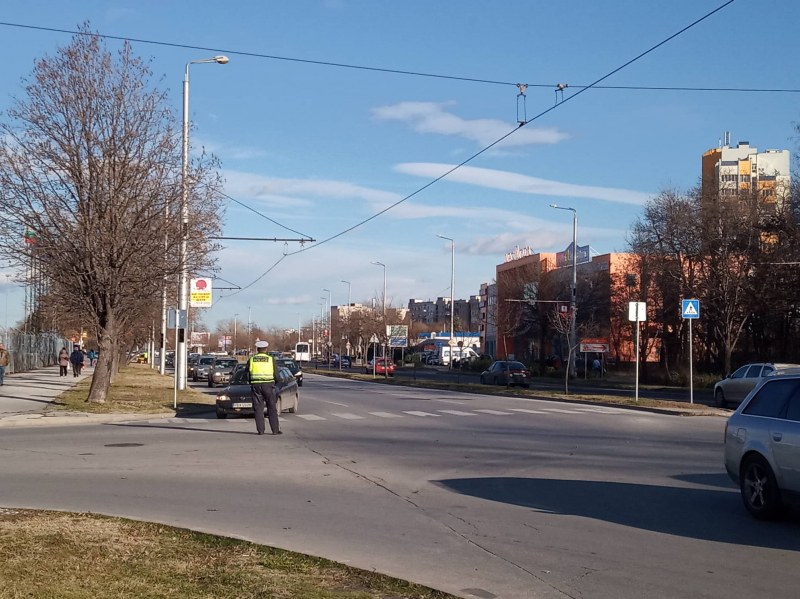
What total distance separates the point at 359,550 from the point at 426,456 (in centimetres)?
728

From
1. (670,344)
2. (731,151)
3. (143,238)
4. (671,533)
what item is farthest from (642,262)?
(731,151)

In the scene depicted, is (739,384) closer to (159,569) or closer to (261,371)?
(261,371)

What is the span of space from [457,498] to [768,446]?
375cm

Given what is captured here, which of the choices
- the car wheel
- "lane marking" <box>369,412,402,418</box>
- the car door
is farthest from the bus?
the car door

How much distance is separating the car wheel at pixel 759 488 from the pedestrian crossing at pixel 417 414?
46.8 feet

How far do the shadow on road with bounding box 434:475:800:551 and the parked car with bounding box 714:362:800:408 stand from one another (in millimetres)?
19388

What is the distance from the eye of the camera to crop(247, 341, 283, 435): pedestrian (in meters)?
18.0

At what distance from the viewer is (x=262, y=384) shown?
18109 millimetres

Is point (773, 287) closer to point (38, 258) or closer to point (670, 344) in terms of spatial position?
point (670, 344)

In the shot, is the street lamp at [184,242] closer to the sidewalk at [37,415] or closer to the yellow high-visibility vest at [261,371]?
the sidewalk at [37,415]

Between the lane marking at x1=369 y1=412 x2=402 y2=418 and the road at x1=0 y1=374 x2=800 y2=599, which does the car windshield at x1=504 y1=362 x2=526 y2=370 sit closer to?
the lane marking at x1=369 y1=412 x2=402 y2=418

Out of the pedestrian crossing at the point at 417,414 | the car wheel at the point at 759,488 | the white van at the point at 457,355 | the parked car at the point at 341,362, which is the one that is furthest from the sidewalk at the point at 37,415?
the white van at the point at 457,355

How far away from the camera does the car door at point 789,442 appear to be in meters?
9.08

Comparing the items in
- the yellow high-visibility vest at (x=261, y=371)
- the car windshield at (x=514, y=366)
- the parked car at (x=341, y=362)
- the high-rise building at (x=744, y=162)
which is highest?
the high-rise building at (x=744, y=162)
